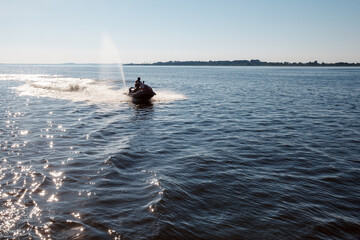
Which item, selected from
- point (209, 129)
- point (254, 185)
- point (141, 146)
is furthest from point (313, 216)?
point (209, 129)

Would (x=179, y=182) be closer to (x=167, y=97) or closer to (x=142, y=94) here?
(x=142, y=94)

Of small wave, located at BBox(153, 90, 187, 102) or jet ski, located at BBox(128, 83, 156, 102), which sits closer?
jet ski, located at BBox(128, 83, 156, 102)

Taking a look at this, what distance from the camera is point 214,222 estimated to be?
21.6 ft

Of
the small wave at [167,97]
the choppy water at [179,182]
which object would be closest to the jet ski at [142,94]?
the small wave at [167,97]

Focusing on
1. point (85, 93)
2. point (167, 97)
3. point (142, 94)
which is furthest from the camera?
point (85, 93)

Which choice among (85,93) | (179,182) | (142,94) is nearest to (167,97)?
(142,94)

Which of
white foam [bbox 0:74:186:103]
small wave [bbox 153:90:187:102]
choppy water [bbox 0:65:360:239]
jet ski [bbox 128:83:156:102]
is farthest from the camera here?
white foam [bbox 0:74:186:103]

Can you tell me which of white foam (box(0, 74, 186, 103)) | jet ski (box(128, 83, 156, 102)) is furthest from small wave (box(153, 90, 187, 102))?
jet ski (box(128, 83, 156, 102))

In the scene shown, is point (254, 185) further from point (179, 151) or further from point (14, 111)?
point (14, 111)

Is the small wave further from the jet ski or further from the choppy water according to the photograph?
the choppy water

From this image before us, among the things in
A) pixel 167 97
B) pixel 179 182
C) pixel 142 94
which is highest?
pixel 142 94

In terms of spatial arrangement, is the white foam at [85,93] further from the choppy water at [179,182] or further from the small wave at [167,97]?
the choppy water at [179,182]

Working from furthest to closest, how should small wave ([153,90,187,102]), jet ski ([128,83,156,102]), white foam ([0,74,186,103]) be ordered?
1. white foam ([0,74,186,103])
2. small wave ([153,90,187,102])
3. jet ski ([128,83,156,102])

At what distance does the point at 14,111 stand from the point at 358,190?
80.5 ft
